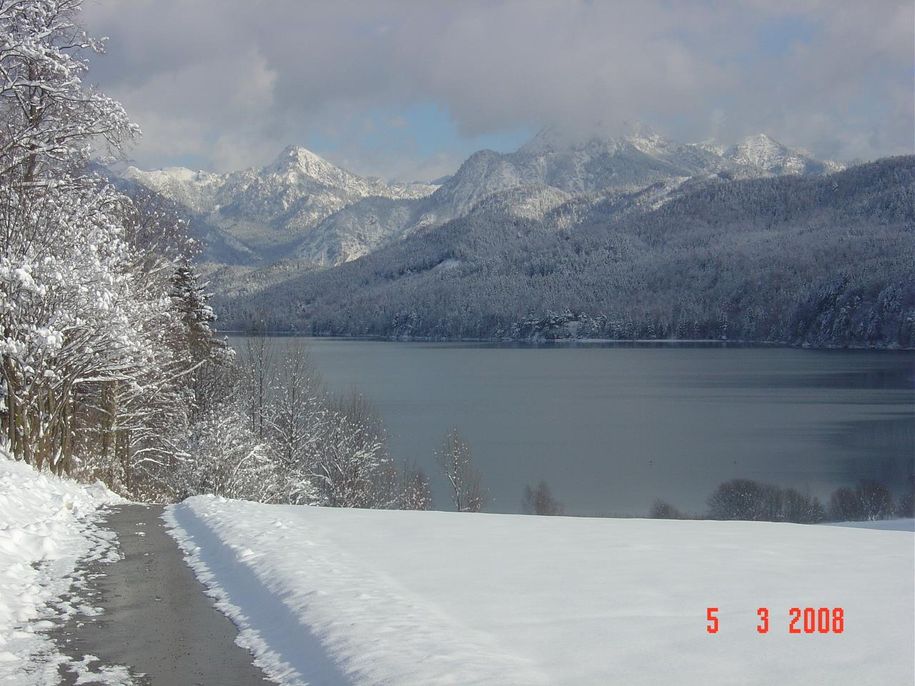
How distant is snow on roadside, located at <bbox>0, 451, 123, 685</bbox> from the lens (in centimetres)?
722

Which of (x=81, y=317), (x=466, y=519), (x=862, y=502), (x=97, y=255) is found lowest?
(x=862, y=502)

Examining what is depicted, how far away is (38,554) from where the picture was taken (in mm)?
10477

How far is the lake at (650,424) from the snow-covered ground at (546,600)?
93.5 ft

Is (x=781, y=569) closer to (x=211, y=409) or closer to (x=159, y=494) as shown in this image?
(x=159, y=494)

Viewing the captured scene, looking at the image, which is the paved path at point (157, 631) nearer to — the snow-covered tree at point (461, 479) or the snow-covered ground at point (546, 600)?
the snow-covered ground at point (546, 600)

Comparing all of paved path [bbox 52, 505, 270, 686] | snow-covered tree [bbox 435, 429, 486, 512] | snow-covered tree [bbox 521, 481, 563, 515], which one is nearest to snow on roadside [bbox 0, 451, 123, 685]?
paved path [bbox 52, 505, 270, 686]

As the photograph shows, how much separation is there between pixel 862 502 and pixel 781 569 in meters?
34.9

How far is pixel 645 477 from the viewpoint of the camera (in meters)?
47.6

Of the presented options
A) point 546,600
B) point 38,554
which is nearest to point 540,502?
point 38,554

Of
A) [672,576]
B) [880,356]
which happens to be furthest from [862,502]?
[880,356]
